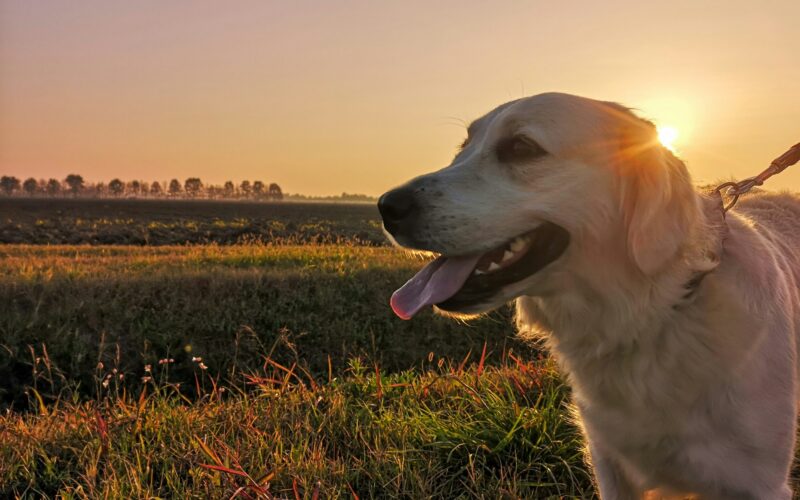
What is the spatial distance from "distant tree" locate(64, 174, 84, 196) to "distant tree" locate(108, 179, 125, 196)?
720 centimetres

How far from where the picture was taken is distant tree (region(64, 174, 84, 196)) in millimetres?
157500

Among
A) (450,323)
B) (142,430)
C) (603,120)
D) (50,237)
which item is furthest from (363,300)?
(50,237)

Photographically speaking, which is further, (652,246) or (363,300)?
(363,300)

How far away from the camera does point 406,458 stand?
124 inches

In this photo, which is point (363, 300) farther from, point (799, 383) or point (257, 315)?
point (799, 383)

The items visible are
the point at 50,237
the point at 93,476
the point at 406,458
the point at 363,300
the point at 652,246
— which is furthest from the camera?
the point at 50,237

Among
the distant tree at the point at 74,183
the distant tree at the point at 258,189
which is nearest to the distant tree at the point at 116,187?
the distant tree at the point at 74,183

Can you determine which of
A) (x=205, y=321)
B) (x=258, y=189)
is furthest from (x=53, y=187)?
(x=205, y=321)

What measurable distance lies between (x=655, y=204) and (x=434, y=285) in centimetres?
88

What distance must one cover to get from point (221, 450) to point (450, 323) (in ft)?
19.2

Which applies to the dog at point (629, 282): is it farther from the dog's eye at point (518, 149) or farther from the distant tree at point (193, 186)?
the distant tree at point (193, 186)

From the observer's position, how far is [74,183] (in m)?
158

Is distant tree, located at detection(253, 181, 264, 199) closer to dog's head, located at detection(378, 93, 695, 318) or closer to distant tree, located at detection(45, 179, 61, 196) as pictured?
distant tree, located at detection(45, 179, 61, 196)

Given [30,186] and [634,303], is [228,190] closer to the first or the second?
[30,186]
